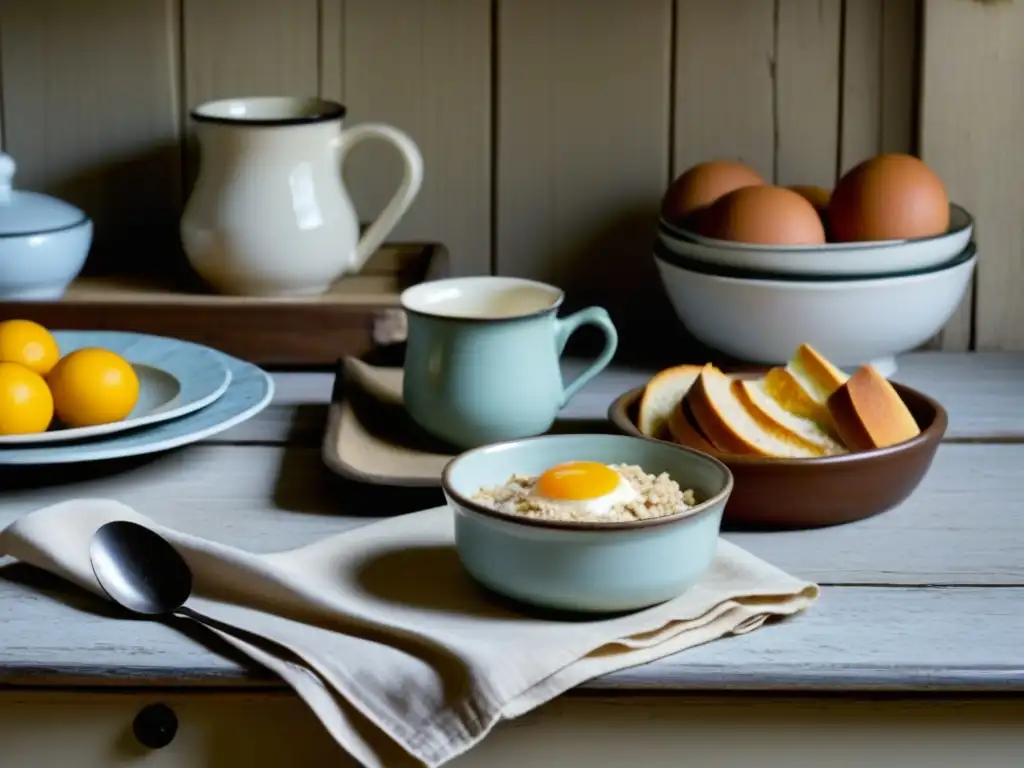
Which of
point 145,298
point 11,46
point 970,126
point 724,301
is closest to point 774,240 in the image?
point 724,301

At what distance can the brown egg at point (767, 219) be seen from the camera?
1.18m

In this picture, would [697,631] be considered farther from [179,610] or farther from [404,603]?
[179,610]

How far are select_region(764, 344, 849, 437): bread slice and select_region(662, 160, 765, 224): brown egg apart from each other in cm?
28

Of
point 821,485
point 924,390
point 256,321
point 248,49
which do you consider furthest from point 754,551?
point 248,49

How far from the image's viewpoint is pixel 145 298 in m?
1.30

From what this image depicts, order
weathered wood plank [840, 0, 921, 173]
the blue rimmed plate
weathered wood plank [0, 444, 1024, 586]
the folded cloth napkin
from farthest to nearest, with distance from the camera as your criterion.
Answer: weathered wood plank [840, 0, 921, 173] < the blue rimmed plate < weathered wood plank [0, 444, 1024, 586] < the folded cloth napkin

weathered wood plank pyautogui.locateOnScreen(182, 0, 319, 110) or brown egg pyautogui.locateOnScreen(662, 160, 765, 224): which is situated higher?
weathered wood plank pyautogui.locateOnScreen(182, 0, 319, 110)

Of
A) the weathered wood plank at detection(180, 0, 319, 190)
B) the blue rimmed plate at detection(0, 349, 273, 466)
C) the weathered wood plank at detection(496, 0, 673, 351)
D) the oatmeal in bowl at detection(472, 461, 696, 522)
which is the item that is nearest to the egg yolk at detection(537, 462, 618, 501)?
the oatmeal in bowl at detection(472, 461, 696, 522)

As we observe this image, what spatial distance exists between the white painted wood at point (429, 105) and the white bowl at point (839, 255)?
0.97 feet

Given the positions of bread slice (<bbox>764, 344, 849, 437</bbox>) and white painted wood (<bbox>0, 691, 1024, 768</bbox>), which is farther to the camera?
bread slice (<bbox>764, 344, 849, 437</bbox>)

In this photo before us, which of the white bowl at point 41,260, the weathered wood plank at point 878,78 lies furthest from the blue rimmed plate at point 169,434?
the weathered wood plank at point 878,78

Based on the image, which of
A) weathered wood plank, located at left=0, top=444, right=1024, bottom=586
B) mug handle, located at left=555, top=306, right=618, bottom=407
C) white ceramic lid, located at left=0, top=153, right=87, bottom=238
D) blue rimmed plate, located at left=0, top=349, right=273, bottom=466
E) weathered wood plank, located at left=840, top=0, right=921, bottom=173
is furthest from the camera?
weathered wood plank, located at left=840, top=0, right=921, bottom=173

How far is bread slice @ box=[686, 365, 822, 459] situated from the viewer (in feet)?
3.09

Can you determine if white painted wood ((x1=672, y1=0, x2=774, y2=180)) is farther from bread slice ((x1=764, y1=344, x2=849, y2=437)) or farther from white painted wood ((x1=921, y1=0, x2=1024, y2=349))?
bread slice ((x1=764, y1=344, x2=849, y2=437))
